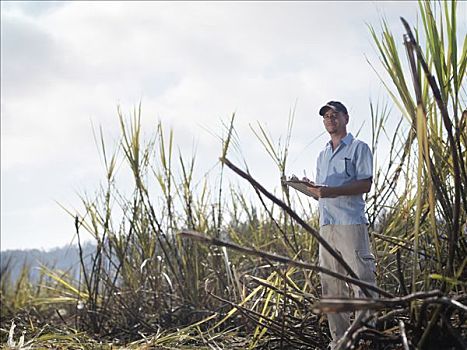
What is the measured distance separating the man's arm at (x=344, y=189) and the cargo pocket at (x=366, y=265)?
0.24 metres

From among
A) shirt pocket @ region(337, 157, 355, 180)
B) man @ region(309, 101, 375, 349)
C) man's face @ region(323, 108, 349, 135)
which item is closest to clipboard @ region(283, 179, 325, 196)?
man @ region(309, 101, 375, 349)

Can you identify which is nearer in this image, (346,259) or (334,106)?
(346,259)

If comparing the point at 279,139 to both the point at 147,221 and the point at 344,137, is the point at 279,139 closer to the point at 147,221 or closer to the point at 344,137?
the point at 344,137

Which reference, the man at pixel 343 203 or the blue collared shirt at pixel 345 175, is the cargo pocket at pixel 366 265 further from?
the blue collared shirt at pixel 345 175

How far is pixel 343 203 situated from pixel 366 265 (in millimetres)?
257

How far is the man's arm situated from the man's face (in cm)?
28

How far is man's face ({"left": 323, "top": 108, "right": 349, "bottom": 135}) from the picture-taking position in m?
2.85

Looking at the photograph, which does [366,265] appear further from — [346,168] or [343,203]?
[346,168]

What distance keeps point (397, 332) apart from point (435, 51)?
0.94 metres

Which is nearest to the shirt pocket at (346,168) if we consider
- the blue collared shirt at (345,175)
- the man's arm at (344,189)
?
the blue collared shirt at (345,175)

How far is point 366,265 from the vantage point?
2.67 m

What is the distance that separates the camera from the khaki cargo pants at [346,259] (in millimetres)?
2592

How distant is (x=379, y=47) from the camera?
7.58ft

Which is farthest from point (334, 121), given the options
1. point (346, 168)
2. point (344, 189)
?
point (344, 189)
